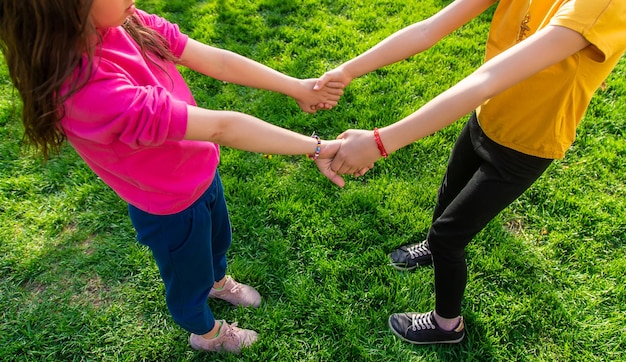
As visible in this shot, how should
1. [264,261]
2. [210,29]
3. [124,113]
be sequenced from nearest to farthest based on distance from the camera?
[124,113], [264,261], [210,29]

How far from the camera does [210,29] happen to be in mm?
4234

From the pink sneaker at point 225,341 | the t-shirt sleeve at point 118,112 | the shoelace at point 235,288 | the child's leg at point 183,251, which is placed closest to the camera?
the t-shirt sleeve at point 118,112

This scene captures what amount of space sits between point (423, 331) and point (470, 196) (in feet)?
2.84

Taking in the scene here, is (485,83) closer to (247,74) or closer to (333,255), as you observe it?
(247,74)

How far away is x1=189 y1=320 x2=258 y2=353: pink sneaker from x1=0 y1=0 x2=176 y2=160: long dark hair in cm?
138

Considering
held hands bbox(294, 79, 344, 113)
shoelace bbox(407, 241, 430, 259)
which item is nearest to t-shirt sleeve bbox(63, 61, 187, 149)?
held hands bbox(294, 79, 344, 113)

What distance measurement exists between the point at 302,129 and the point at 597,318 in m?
2.25

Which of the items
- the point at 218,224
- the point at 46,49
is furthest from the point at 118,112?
the point at 218,224

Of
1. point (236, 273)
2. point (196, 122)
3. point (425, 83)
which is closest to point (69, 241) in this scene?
point (236, 273)

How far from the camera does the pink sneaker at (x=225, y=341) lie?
2.22m

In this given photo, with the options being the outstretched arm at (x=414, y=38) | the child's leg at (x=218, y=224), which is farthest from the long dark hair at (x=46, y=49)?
the outstretched arm at (x=414, y=38)

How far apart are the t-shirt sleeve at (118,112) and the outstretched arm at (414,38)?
1136 mm

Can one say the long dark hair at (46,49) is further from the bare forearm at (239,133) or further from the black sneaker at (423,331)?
the black sneaker at (423,331)

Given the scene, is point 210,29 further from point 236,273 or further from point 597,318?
point 597,318
